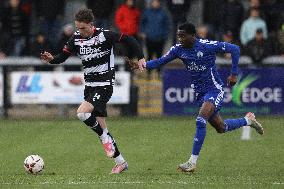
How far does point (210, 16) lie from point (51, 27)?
4190mm

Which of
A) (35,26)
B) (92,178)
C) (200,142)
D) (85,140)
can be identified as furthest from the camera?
(35,26)

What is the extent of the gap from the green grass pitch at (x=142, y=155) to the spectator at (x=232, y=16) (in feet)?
9.53

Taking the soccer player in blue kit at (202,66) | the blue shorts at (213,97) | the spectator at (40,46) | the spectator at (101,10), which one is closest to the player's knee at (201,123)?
the soccer player in blue kit at (202,66)

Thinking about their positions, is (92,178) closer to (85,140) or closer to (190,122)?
(85,140)

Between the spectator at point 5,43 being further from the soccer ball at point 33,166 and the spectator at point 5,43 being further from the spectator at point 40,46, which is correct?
the soccer ball at point 33,166

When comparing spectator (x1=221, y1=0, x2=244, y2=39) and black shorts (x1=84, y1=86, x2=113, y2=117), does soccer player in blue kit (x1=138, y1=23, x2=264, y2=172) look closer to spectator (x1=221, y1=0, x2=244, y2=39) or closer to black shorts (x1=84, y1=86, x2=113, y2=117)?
black shorts (x1=84, y1=86, x2=113, y2=117)

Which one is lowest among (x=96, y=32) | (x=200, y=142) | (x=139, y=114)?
(x=139, y=114)

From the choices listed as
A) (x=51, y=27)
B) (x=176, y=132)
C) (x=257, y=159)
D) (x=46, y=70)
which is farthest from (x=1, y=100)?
(x=257, y=159)

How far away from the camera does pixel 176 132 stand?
761 inches

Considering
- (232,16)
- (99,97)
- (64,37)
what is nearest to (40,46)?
(64,37)

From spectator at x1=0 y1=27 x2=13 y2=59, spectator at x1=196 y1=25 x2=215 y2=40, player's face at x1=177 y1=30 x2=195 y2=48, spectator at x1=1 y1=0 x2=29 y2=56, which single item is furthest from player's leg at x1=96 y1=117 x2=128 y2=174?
spectator at x1=0 y1=27 x2=13 y2=59

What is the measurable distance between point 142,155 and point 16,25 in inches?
353

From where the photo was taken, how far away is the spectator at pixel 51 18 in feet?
78.8

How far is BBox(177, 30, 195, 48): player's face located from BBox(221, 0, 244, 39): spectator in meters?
9.81
